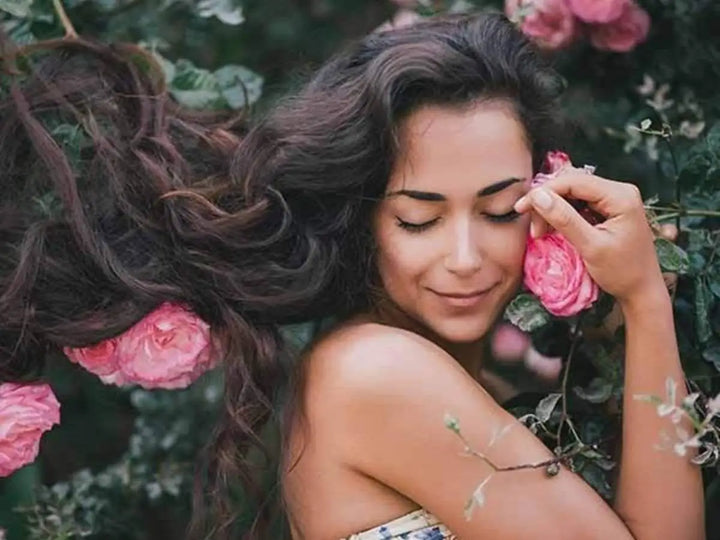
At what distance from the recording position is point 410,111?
230 cm

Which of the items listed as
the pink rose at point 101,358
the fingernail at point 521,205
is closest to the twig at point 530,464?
the fingernail at point 521,205

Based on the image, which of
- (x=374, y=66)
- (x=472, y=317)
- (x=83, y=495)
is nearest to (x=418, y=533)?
(x=472, y=317)

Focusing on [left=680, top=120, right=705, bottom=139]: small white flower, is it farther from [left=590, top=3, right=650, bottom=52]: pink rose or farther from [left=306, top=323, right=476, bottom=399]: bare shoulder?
[left=306, top=323, right=476, bottom=399]: bare shoulder

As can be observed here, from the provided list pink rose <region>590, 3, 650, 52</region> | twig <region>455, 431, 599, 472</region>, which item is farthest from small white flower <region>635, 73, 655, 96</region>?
twig <region>455, 431, 599, 472</region>

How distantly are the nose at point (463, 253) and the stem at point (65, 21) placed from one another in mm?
726

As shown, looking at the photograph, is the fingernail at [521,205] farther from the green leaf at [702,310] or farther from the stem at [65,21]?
the stem at [65,21]

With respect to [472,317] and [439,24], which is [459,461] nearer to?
[472,317]

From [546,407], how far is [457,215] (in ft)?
1.08

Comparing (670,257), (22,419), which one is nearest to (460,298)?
(670,257)

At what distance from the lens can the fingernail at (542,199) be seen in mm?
2199

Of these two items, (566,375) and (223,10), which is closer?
(566,375)

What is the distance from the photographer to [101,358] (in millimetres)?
2438

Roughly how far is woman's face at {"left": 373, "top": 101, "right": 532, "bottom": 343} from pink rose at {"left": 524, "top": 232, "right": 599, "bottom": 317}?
4 centimetres

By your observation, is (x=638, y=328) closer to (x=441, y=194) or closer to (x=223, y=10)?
(x=441, y=194)
